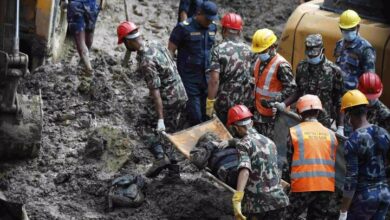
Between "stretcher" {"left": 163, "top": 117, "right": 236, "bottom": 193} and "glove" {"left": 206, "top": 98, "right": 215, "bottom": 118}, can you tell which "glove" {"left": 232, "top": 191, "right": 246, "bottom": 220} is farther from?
"glove" {"left": 206, "top": 98, "right": 215, "bottom": 118}

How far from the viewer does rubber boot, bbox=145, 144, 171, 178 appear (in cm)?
938

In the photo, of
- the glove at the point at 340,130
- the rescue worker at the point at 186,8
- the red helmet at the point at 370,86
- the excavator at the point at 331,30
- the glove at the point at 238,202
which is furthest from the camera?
the rescue worker at the point at 186,8

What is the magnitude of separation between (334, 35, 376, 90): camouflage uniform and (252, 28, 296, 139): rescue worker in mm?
658

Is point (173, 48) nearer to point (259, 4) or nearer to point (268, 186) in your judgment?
point (268, 186)

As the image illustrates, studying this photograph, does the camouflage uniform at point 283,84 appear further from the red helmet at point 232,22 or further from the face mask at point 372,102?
the face mask at point 372,102

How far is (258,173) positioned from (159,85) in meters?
1.88

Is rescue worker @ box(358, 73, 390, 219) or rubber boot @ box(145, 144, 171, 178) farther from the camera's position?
rubber boot @ box(145, 144, 171, 178)

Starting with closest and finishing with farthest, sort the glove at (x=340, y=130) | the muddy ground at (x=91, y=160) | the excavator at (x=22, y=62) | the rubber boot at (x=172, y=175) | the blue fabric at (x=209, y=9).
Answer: the excavator at (x=22, y=62)
the muddy ground at (x=91, y=160)
the glove at (x=340, y=130)
the rubber boot at (x=172, y=175)
the blue fabric at (x=209, y=9)

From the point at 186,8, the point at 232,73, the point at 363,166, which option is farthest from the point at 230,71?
the point at 186,8

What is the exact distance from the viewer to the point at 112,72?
39.2 ft

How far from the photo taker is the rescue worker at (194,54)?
10.3m

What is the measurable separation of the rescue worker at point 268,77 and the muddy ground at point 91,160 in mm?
1009

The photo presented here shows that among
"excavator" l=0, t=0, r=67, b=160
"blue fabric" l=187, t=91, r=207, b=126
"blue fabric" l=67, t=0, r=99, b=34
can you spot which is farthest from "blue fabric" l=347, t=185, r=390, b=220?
"blue fabric" l=67, t=0, r=99, b=34

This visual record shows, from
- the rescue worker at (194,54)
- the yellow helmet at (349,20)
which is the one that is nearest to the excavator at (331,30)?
the yellow helmet at (349,20)
